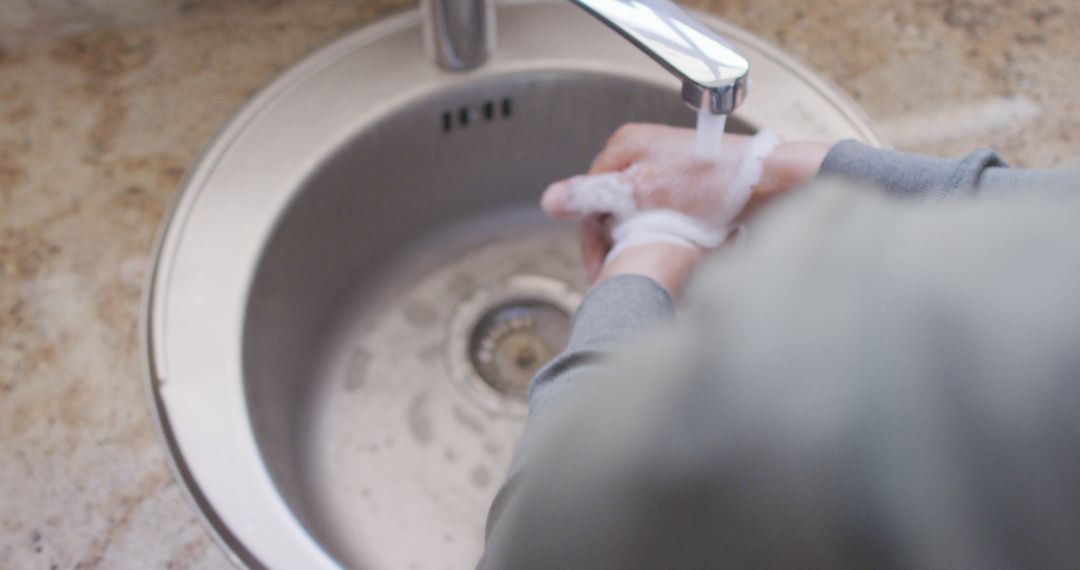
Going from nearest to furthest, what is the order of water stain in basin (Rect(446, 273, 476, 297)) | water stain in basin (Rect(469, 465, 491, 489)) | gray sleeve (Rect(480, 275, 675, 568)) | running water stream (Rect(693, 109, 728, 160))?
gray sleeve (Rect(480, 275, 675, 568))
running water stream (Rect(693, 109, 728, 160))
water stain in basin (Rect(469, 465, 491, 489))
water stain in basin (Rect(446, 273, 476, 297))

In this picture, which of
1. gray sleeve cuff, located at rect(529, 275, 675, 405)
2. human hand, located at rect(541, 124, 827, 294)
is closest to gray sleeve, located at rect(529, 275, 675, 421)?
gray sleeve cuff, located at rect(529, 275, 675, 405)

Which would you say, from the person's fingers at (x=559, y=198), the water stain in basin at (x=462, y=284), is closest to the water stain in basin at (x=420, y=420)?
the water stain in basin at (x=462, y=284)

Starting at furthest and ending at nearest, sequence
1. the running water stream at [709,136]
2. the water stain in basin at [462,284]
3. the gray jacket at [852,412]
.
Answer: the water stain in basin at [462,284]
the running water stream at [709,136]
the gray jacket at [852,412]

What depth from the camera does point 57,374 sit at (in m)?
0.59

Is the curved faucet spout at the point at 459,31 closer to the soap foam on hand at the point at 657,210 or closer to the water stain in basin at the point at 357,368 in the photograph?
the soap foam on hand at the point at 657,210

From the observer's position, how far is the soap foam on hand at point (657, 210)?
0.69m

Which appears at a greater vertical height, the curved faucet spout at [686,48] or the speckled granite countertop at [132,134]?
the curved faucet spout at [686,48]

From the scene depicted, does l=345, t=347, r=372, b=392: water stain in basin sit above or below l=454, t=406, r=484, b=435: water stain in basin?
above

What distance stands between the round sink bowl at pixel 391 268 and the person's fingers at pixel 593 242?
138mm

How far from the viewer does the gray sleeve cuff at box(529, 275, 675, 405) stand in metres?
0.50

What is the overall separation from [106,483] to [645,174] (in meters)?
0.45

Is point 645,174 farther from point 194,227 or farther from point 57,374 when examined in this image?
point 57,374

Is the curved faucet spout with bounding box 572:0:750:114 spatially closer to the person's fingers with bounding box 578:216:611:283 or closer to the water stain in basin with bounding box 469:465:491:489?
the person's fingers with bounding box 578:216:611:283

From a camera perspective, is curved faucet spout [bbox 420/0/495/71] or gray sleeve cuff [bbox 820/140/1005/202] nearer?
gray sleeve cuff [bbox 820/140/1005/202]
